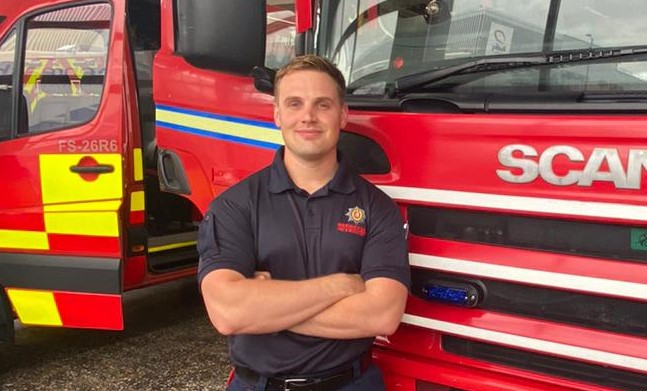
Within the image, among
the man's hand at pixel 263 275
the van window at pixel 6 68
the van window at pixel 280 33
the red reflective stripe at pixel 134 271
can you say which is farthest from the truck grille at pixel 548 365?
the van window at pixel 6 68

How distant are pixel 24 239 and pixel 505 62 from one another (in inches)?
100

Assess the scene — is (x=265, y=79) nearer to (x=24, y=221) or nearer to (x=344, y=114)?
(x=344, y=114)

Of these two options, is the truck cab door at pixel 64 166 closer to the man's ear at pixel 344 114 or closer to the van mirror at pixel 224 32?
the van mirror at pixel 224 32

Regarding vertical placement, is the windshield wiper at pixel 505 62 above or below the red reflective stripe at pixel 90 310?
above

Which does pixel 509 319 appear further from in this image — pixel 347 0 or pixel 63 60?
pixel 63 60

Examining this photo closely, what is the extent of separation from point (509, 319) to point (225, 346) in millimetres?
2746

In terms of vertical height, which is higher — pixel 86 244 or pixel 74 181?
pixel 74 181

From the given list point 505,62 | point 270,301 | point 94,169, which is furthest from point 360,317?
point 94,169

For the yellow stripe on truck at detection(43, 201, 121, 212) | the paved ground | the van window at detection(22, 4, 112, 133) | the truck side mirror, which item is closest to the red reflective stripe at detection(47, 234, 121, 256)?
the yellow stripe on truck at detection(43, 201, 121, 212)

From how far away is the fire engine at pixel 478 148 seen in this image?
1.83m

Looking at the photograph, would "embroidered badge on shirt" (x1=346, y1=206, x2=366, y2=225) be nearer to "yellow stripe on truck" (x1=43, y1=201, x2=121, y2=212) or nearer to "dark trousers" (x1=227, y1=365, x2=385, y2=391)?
"dark trousers" (x1=227, y1=365, x2=385, y2=391)

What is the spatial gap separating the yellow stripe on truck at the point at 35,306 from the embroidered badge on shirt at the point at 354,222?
6.49 feet

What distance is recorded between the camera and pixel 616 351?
1845mm

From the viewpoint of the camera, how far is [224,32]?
Answer: 6.94ft
